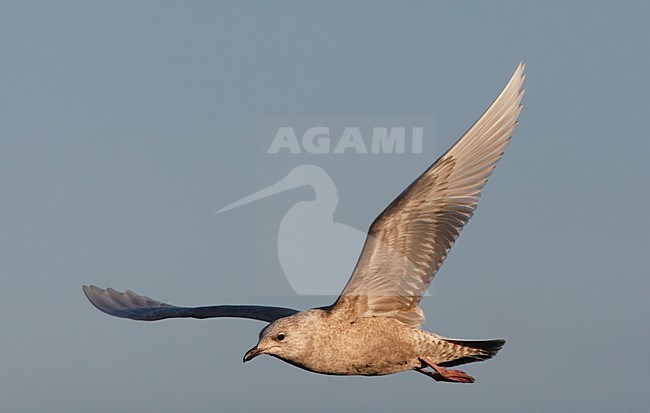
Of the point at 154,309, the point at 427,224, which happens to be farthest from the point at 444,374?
the point at 154,309

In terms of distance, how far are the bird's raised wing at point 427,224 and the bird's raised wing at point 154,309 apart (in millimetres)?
2770

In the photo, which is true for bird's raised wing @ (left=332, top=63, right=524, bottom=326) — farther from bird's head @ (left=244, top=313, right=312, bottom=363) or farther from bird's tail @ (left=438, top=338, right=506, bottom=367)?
bird's tail @ (left=438, top=338, right=506, bottom=367)

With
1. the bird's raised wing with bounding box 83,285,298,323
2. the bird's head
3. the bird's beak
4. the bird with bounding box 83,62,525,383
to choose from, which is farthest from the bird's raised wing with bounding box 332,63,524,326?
the bird's raised wing with bounding box 83,285,298,323

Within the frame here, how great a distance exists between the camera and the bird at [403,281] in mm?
21562

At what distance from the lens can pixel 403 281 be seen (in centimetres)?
2231

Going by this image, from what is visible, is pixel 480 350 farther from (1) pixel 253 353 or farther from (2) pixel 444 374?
(1) pixel 253 353

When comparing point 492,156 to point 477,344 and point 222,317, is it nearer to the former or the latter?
point 477,344

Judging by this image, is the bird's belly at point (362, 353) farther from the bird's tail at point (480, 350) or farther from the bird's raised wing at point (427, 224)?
the bird's tail at point (480, 350)

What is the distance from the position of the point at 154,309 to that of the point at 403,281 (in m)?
8.28

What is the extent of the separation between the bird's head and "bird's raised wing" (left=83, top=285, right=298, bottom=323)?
113 inches

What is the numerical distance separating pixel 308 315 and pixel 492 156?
148 inches

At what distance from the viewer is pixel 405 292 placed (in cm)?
2252

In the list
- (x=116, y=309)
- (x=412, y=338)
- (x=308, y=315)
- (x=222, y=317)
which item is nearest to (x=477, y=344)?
(x=412, y=338)

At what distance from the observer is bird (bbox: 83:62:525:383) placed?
70.7 ft
